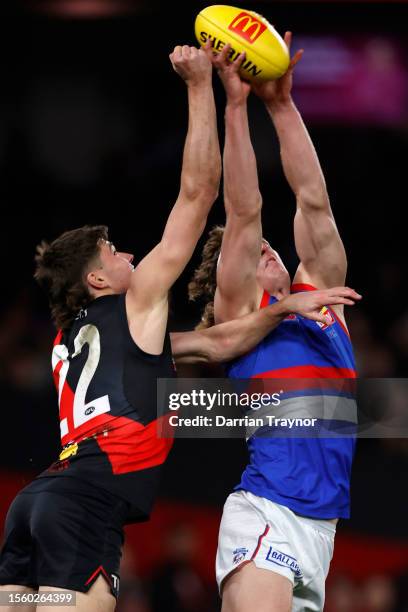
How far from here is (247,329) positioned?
17.6 feet

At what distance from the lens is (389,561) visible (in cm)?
865

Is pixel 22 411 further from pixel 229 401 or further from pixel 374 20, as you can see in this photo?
pixel 374 20

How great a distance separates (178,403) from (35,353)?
5.27 metres

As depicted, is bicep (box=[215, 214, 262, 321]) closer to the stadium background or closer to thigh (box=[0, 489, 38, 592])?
thigh (box=[0, 489, 38, 592])

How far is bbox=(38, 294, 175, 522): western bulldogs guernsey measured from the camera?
190 inches

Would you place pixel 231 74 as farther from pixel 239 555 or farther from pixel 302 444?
pixel 239 555

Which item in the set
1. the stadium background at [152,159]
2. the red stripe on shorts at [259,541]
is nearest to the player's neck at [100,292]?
the red stripe on shorts at [259,541]

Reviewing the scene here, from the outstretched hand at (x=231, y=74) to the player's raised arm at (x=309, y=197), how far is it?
298 mm

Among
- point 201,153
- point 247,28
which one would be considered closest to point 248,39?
point 247,28

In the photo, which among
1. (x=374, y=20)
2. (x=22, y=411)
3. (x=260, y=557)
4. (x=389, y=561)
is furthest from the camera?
(x=374, y=20)

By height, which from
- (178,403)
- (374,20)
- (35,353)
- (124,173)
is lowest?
(178,403)

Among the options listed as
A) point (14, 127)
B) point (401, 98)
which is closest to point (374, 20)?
point (401, 98)

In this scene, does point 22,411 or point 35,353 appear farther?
point 35,353

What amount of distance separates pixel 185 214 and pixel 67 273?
0.75 metres
